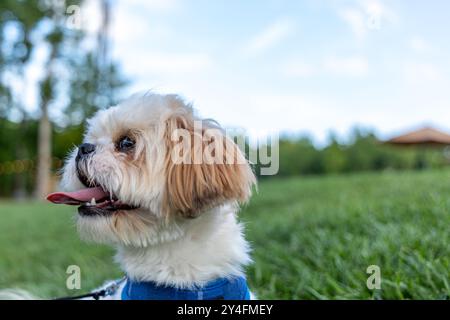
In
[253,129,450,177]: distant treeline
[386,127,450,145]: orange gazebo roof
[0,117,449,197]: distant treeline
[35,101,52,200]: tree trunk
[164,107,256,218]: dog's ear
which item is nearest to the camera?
[164,107,256,218]: dog's ear

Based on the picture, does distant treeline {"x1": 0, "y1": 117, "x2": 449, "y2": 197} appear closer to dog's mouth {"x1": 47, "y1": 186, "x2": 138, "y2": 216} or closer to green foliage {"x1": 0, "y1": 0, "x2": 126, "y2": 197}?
green foliage {"x1": 0, "y1": 0, "x2": 126, "y2": 197}

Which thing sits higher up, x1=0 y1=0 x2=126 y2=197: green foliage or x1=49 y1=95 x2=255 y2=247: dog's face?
x1=0 y1=0 x2=126 y2=197: green foliage

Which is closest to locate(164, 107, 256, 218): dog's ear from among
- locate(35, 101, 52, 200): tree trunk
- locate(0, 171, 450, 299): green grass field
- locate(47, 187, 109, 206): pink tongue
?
locate(47, 187, 109, 206): pink tongue

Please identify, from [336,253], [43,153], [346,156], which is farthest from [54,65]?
[336,253]

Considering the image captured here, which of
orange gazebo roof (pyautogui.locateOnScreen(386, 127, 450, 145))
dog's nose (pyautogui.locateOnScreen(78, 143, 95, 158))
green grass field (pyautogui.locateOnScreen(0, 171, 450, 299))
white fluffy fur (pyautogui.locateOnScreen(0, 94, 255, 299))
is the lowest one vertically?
green grass field (pyautogui.locateOnScreen(0, 171, 450, 299))

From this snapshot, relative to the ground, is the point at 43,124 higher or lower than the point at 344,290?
higher

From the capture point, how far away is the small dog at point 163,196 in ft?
7.23

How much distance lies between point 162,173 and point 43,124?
22.9 metres

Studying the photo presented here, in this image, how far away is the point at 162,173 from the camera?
223 cm

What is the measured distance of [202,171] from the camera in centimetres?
221

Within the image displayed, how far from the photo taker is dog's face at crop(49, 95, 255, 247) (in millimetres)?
2195
